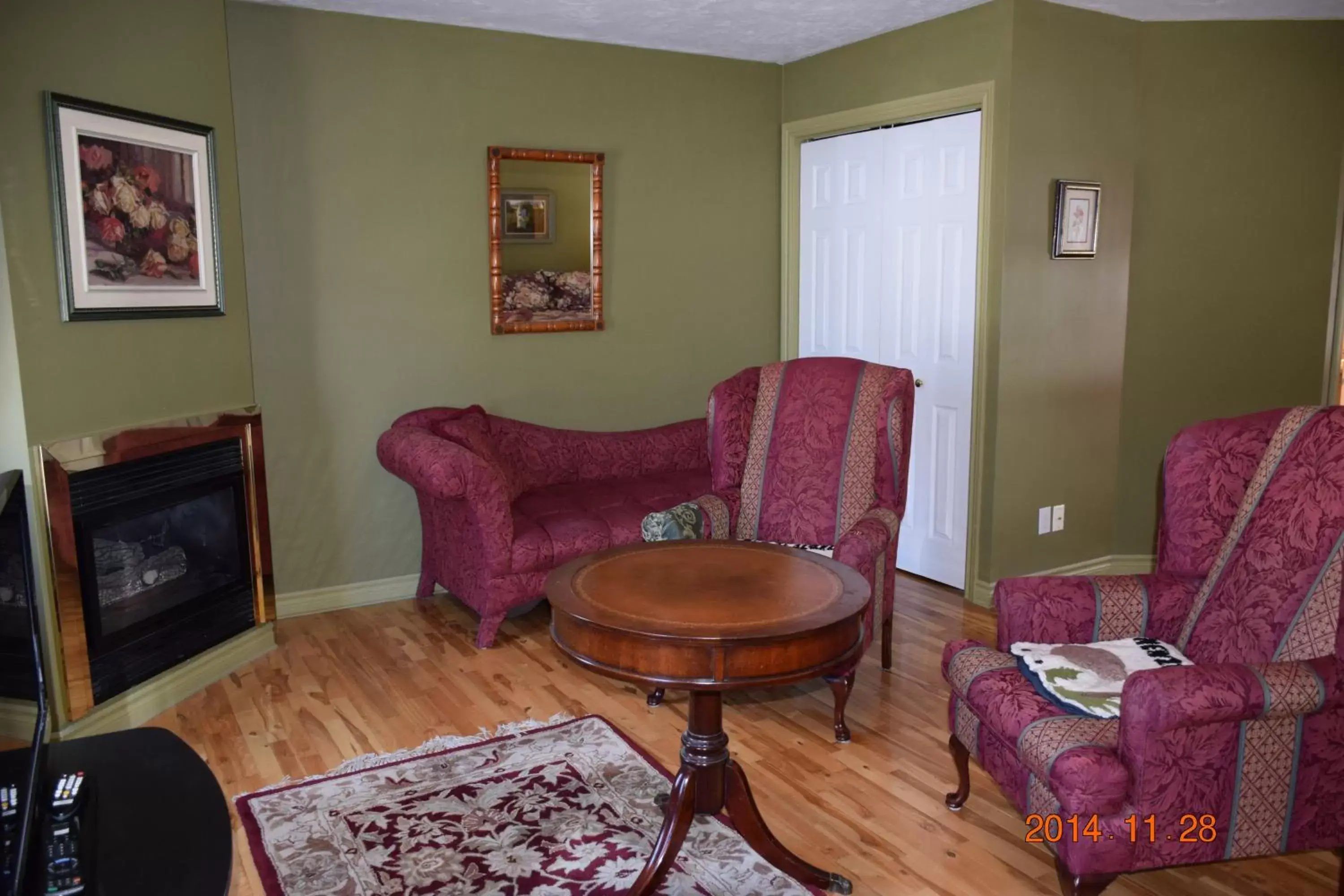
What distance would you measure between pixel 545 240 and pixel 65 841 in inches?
138

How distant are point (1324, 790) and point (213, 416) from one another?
132 inches

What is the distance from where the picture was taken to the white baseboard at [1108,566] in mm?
4516

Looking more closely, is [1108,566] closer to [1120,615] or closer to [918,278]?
[918,278]

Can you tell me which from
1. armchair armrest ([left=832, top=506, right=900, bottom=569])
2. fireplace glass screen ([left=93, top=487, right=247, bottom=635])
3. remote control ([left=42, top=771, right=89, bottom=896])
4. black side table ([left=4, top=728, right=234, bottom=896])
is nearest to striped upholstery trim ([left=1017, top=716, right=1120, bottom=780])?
armchair armrest ([left=832, top=506, right=900, bottom=569])

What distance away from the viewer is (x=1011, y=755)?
2.29 m

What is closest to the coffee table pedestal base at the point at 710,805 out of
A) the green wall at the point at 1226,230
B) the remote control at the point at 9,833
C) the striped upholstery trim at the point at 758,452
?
the remote control at the point at 9,833

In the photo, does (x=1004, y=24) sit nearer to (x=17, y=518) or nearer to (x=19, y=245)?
(x=19, y=245)

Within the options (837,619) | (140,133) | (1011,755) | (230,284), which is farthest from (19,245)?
(1011,755)

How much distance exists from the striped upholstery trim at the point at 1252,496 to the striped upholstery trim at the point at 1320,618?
243 mm

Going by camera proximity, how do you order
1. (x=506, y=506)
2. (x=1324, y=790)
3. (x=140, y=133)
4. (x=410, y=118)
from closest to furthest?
1. (x=1324, y=790)
2. (x=140, y=133)
3. (x=506, y=506)
4. (x=410, y=118)

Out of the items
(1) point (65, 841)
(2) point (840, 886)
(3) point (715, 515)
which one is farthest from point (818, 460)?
(1) point (65, 841)

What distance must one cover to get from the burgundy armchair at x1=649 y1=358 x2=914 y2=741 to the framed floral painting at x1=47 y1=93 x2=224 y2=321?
1888 millimetres

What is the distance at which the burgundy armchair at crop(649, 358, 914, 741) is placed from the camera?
3.48m

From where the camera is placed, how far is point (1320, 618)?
216cm
